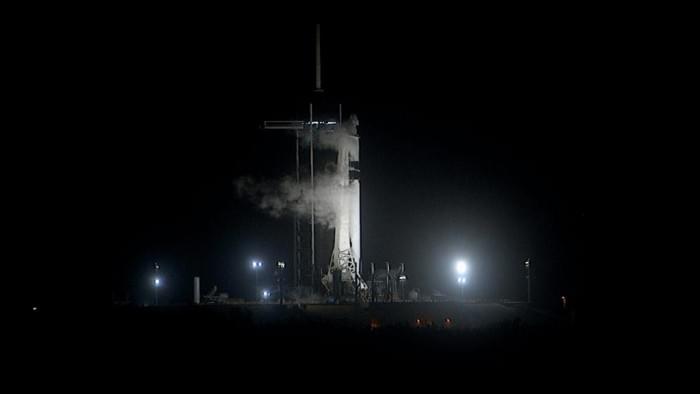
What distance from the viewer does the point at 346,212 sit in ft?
111

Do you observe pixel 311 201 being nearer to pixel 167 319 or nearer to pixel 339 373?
pixel 167 319

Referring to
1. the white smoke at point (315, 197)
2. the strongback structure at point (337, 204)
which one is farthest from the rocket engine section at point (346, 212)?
the white smoke at point (315, 197)

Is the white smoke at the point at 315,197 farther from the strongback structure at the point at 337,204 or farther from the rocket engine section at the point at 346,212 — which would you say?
the rocket engine section at the point at 346,212

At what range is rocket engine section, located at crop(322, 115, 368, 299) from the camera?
109 ft

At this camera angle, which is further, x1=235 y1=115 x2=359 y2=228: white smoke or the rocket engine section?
x1=235 y1=115 x2=359 y2=228: white smoke

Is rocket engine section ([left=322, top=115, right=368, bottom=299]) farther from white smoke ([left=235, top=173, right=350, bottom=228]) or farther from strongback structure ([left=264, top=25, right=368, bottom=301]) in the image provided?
white smoke ([left=235, top=173, right=350, bottom=228])

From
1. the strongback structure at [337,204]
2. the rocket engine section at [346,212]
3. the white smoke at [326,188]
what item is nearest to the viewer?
the rocket engine section at [346,212]

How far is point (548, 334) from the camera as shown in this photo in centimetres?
1759

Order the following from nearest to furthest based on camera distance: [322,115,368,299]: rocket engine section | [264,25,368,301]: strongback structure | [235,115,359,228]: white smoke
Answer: [322,115,368,299]: rocket engine section
[264,25,368,301]: strongback structure
[235,115,359,228]: white smoke

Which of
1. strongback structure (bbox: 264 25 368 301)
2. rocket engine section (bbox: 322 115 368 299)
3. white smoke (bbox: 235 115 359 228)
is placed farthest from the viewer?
white smoke (bbox: 235 115 359 228)

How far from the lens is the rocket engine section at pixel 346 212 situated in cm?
3322

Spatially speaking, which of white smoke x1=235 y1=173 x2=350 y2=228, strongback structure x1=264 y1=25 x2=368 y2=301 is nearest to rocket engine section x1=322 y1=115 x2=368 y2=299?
strongback structure x1=264 y1=25 x2=368 y2=301

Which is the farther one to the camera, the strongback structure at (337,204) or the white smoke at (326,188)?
the white smoke at (326,188)

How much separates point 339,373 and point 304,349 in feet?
5.77
